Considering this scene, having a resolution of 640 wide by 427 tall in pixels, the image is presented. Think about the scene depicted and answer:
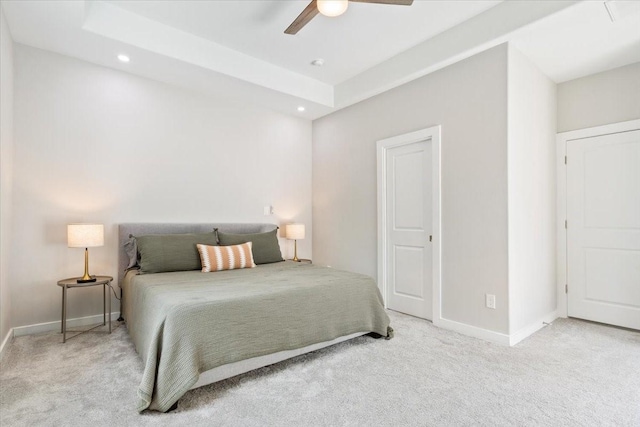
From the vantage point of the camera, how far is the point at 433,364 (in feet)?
8.18

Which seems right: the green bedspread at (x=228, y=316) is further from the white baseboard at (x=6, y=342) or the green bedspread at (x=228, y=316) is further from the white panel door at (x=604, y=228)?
the white panel door at (x=604, y=228)

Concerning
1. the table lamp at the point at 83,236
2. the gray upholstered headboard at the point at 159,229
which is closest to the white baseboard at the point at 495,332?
the gray upholstered headboard at the point at 159,229

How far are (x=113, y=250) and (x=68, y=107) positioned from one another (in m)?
1.48

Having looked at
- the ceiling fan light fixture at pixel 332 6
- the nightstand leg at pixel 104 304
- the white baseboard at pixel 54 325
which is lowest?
the white baseboard at pixel 54 325

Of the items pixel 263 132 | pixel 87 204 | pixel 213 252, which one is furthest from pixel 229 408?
pixel 263 132

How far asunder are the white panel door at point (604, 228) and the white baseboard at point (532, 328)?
296mm

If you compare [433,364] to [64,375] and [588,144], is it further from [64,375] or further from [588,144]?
[588,144]

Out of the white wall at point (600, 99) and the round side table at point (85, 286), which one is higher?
the white wall at point (600, 99)

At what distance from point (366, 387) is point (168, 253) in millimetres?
2281

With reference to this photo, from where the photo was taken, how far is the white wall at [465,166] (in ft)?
9.75

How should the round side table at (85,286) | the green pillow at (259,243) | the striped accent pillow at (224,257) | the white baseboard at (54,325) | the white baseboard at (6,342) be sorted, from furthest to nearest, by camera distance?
the green pillow at (259,243) < the striped accent pillow at (224,257) < the white baseboard at (54,325) < the round side table at (85,286) < the white baseboard at (6,342)

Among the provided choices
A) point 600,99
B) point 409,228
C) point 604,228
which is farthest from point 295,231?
point 600,99

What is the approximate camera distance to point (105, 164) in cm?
353

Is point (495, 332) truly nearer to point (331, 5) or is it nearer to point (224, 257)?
point (224, 257)
